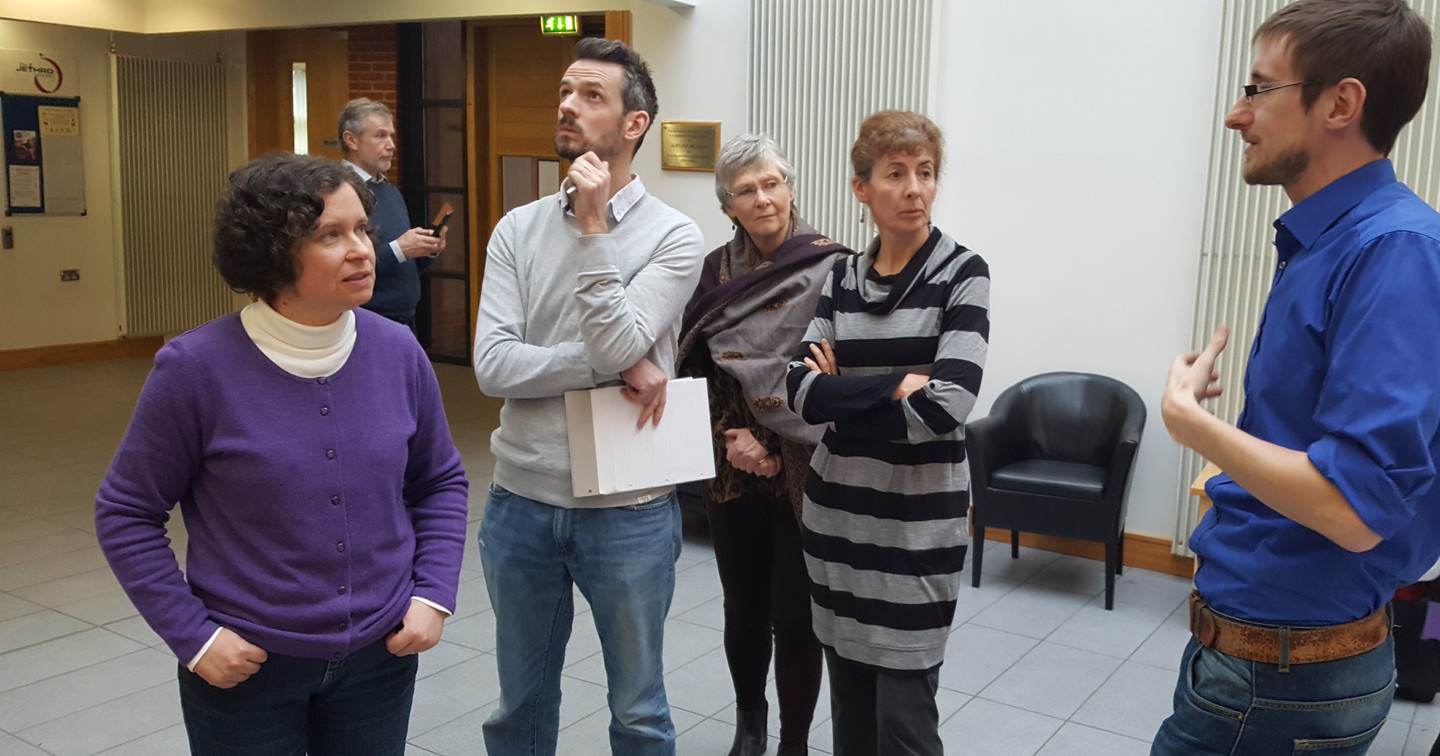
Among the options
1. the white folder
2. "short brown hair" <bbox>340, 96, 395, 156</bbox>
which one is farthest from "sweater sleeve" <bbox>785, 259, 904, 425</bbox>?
"short brown hair" <bbox>340, 96, 395, 156</bbox>

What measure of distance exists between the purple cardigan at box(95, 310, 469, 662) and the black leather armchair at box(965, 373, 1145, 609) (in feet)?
10.8

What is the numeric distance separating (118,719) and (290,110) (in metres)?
8.30

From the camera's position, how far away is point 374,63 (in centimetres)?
1032

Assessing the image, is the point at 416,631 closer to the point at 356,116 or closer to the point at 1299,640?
the point at 1299,640

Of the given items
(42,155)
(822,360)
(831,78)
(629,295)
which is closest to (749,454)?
(822,360)

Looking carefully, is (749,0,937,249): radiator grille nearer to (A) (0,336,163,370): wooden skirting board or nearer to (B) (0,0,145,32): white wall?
(B) (0,0,145,32): white wall

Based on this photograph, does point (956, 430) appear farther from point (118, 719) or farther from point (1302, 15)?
point (118, 719)

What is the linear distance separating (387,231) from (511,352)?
3.64 metres

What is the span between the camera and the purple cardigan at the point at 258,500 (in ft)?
5.92

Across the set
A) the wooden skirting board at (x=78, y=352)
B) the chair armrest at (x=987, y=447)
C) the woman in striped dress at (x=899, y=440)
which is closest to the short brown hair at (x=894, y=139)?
the woman in striped dress at (x=899, y=440)

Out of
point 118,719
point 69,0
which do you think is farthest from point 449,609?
point 69,0

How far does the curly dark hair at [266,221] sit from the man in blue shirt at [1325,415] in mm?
1341

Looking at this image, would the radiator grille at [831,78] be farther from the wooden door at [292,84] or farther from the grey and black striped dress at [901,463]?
the wooden door at [292,84]

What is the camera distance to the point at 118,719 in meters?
3.63
